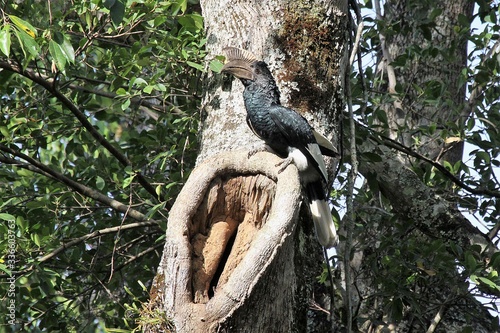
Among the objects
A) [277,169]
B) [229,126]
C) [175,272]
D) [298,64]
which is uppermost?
[298,64]

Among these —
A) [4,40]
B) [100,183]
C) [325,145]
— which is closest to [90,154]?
[100,183]

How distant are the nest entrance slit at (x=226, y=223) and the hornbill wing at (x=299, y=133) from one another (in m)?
0.36

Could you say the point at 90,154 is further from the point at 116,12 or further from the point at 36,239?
the point at 116,12

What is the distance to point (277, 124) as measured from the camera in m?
2.77

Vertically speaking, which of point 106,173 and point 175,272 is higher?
point 106,173

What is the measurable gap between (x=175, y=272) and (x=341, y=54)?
1105 millimetres

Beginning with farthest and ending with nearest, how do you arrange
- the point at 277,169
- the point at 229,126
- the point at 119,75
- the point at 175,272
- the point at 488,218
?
the point at 488,218
the point at 119,75
the point at 229,126
the point at 277,169
the point at 175,272

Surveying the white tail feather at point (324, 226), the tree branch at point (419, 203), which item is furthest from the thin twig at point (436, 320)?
the white tail feather at point (324, 226)

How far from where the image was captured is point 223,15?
2.79 metres

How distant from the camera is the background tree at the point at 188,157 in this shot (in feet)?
9.09

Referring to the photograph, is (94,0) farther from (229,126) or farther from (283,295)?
(283,295)

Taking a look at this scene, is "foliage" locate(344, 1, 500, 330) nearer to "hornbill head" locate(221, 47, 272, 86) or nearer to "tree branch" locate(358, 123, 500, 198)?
"tree branch" locate(358, 123, 500, 198)

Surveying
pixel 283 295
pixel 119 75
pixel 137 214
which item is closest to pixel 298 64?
pixel 283 295

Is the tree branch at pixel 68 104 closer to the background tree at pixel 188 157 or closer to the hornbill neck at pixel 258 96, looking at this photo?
the background tree at pixel 188 157
